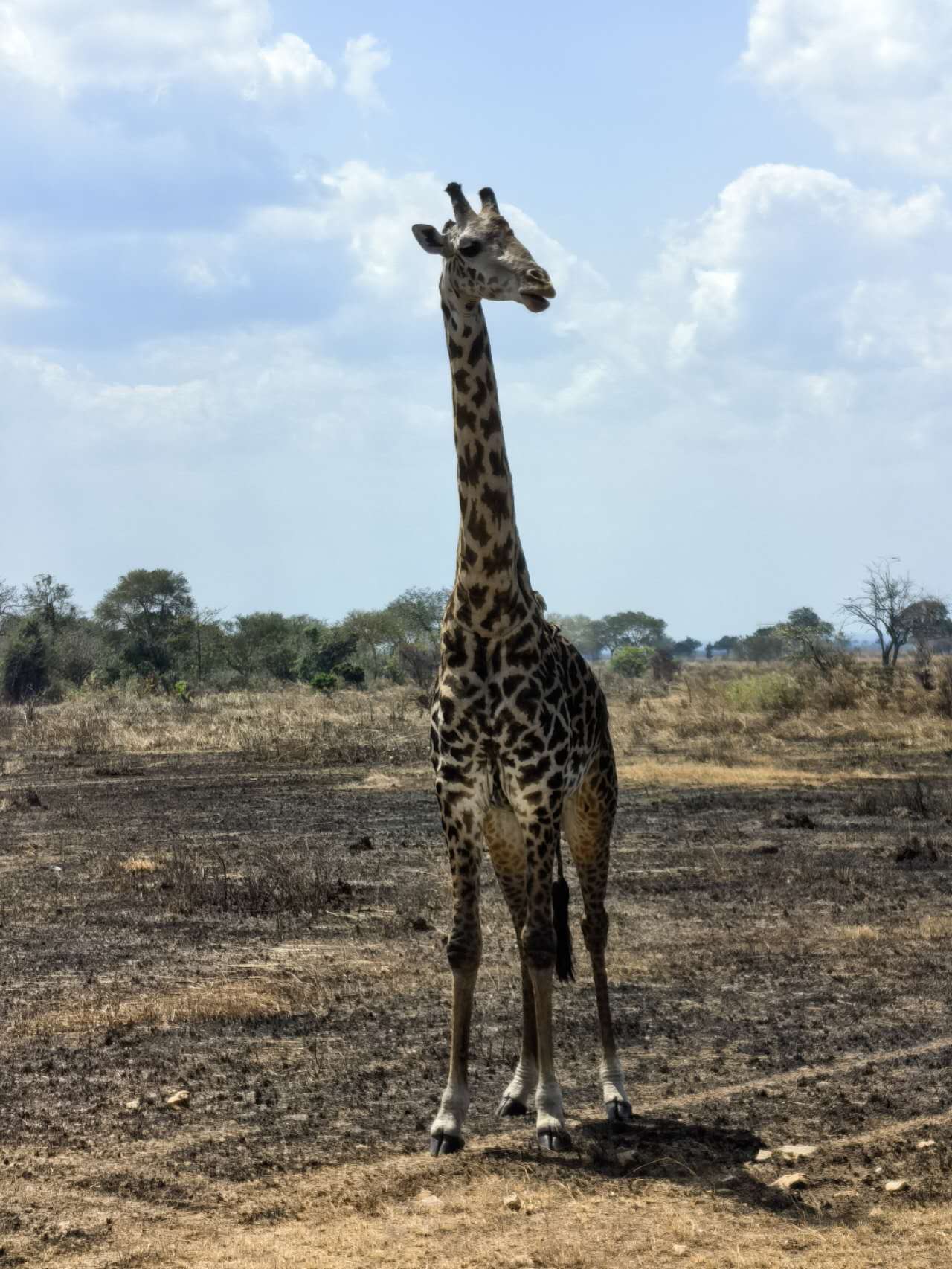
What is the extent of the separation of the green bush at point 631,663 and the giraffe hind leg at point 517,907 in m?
60.5

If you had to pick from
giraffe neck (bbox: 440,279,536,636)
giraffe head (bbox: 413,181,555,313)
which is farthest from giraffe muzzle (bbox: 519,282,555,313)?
giraffe neck (bbox: 440,279,536,636)

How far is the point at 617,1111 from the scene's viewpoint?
6.59m

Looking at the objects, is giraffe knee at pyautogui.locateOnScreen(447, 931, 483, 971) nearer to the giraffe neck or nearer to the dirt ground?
the dirt ground

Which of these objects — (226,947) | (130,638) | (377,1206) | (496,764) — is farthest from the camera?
(130,638)

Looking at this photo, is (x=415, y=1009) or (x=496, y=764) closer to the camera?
(x=496, y=764)

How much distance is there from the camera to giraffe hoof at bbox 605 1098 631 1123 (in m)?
6.57

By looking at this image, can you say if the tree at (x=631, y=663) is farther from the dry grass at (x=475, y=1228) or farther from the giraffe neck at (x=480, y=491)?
the dry grass at (x=475, y=1228)

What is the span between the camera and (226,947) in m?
10.7

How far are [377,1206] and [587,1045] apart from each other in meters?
2.61

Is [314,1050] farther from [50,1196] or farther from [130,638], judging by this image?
[130,638]

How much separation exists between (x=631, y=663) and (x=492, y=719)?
209ft

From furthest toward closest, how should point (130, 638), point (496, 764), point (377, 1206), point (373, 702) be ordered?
point (130, 638)
point (373, 702)
point (496, 764)
point (377, 1206)

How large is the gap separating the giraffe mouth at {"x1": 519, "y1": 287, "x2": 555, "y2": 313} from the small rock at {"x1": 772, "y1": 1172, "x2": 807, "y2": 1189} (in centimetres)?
340

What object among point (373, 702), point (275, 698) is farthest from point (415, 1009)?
point (275, 698)
